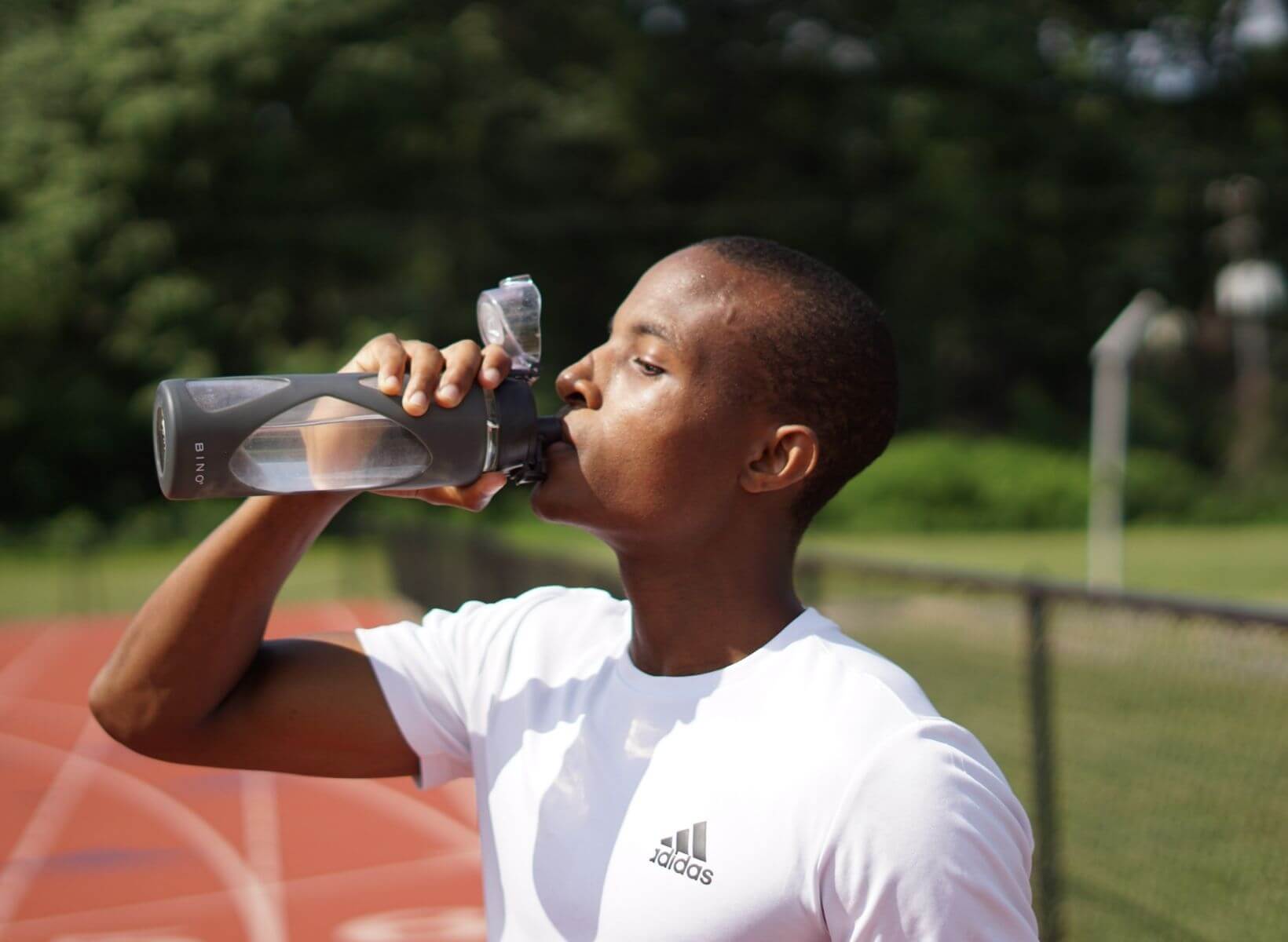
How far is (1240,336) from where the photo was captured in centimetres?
3547

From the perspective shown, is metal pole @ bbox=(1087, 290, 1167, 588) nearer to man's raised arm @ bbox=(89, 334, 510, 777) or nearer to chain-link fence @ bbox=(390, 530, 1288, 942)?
chain-link fence @ bbox=(390, 530, 1288, 942)

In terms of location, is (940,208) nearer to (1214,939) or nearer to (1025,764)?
(1025,764)

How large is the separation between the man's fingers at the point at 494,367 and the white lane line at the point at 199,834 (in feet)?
14.8

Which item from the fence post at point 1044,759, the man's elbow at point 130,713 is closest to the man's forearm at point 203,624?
the man's elbow at point 130,713

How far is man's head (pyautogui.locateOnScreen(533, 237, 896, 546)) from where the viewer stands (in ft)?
5.82

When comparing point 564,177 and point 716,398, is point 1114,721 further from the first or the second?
point 564,177

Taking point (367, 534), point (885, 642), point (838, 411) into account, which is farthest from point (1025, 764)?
point (367, 534)

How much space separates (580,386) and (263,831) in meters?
6.10

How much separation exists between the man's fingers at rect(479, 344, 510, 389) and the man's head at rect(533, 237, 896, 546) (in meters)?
0.08

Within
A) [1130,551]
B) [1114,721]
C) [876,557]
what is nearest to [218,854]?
[1114,721]

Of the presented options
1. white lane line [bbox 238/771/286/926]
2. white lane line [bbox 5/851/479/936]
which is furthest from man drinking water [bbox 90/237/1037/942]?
white lane line [bbox 5/851/479/936]

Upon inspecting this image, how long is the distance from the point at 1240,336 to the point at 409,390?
122 ft

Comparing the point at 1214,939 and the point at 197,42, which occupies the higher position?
the point at 197,42

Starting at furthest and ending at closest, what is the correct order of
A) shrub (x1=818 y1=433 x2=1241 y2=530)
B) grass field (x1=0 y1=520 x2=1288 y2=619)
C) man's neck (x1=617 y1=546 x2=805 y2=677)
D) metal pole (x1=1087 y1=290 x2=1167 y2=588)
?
shrub (x1=818 y1=433 x2=1241 y2=530) < grass field (x1=0 y1=520 x2=1288 y2=619) < metal pole (x1=1087 y1=290 x2=1167 y2=588) < man's neck (x1=617 y1=546 x2=805 y2=677)
